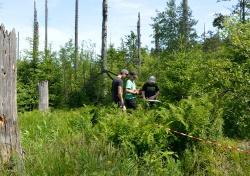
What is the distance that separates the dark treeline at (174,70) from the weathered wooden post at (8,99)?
4.56 meters

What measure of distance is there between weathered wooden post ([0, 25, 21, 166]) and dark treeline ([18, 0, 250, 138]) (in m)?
4.56

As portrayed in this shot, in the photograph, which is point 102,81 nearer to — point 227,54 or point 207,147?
point 227,54

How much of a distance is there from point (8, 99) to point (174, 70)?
1262 cm

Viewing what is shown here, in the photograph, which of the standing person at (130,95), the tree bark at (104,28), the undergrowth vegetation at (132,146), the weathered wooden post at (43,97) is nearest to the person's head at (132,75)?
the standing person at (130,95)

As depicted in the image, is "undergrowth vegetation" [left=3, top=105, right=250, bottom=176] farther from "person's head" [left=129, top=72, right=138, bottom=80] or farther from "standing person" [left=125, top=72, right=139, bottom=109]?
"person's head" [left=129, top=72, right=138, bottom=80]

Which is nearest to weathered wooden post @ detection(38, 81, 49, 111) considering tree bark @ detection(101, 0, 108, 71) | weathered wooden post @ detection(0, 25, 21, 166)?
tree bark @ detection(101, 0, 108, 71)

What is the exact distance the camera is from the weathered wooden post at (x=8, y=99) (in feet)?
17.6

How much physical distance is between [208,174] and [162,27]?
40.6 meters

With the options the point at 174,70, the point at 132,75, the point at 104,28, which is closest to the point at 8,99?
the point at 132,75

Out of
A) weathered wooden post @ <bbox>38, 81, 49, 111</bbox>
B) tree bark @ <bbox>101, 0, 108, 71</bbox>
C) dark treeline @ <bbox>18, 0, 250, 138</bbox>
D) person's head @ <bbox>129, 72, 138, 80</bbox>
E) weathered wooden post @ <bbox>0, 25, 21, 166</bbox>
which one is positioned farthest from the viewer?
tree bark @ <bbox>101, 0, 108, 71</bbox>

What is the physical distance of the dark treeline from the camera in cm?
1077

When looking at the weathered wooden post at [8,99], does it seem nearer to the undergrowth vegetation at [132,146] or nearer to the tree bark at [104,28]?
the undergrowth vegetation at [132,146]

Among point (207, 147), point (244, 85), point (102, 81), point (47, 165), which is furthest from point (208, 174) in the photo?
point (102, 81)

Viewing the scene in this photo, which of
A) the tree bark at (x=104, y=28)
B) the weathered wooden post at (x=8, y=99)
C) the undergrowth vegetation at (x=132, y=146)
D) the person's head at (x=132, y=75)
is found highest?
the tree bark at (x=104, y=28)
